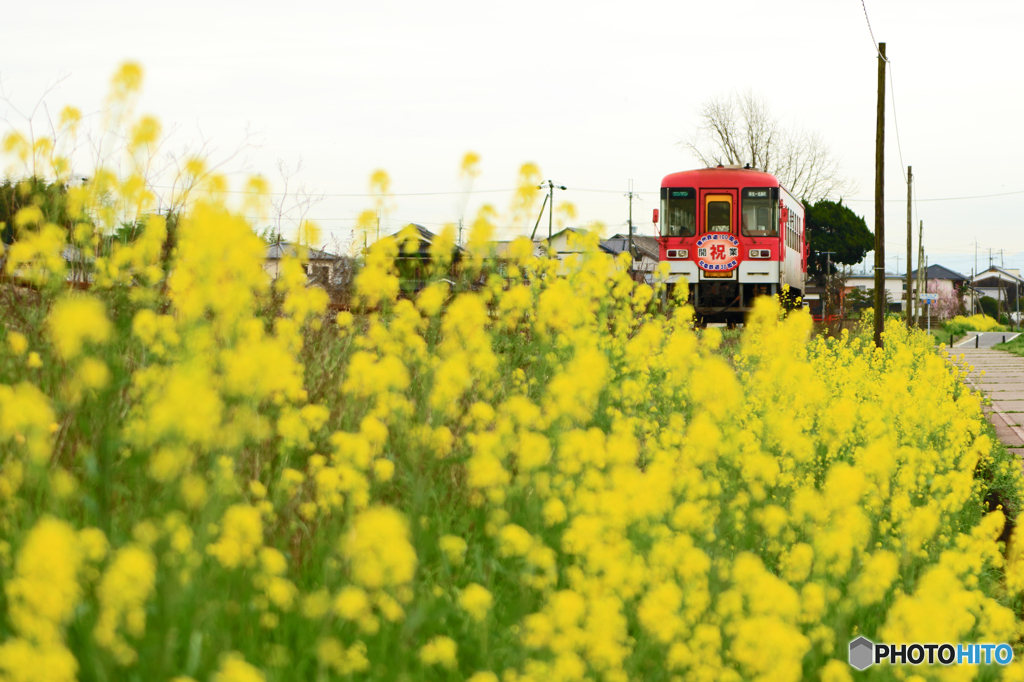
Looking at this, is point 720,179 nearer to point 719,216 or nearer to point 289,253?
point 719,216

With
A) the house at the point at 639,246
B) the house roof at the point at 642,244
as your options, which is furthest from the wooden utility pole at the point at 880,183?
the house roof at the point at 642,244

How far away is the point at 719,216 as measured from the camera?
1405cm

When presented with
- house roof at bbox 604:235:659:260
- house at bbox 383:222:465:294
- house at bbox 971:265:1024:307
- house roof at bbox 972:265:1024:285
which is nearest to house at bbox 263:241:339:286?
house at bbox 383:222:465:294

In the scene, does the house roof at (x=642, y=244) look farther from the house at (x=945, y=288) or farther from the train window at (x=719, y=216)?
the train window at (x=719, y=216)

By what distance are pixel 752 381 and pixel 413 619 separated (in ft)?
11.1

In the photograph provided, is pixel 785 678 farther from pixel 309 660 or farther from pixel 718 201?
pixel 718 201

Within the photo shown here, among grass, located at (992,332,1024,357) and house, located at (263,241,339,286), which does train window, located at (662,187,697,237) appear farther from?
house, located at (263,241,339,286)

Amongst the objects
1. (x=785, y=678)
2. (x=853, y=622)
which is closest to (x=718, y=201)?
(x=853, y=622)

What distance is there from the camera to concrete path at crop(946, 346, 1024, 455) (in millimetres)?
5957

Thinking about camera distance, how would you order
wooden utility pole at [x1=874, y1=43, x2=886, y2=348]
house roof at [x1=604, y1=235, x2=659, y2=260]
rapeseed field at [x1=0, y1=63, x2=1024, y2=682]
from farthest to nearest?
1. house roof at [x1=604, y1=235, x2=659, y2=260]
2. wooden utility pole at [x1=874, y1=43, x2=886, y2=348]
3. rapeseed field at [x1=0, y1=63, x2=1024, y2=682]
